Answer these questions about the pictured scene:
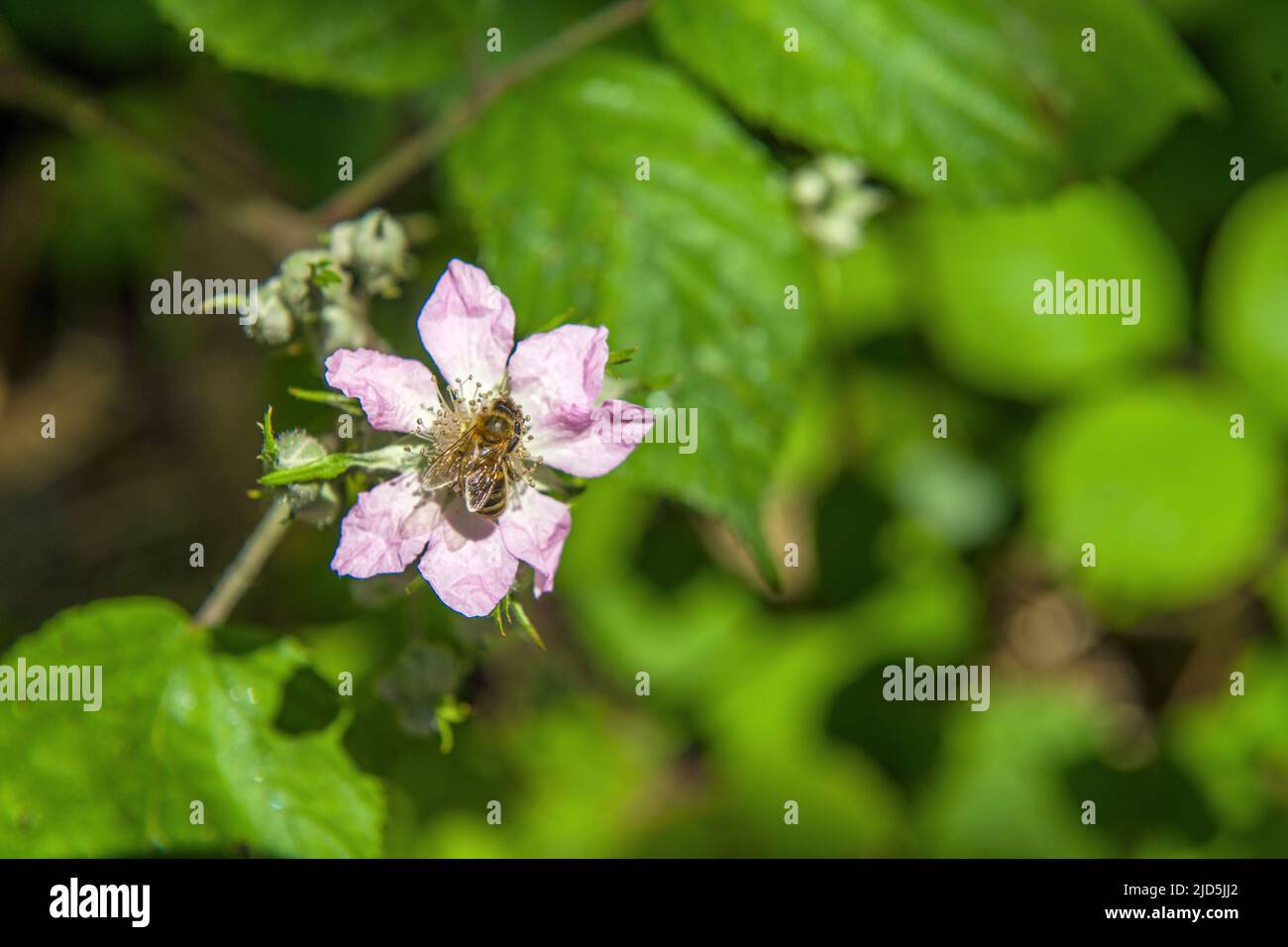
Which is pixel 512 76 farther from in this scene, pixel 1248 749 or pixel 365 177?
pixel 1248 749

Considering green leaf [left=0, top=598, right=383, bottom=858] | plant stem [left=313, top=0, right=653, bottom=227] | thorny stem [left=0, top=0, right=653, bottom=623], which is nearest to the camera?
green leaf [left=0, top=598, right=383, bottom=858]

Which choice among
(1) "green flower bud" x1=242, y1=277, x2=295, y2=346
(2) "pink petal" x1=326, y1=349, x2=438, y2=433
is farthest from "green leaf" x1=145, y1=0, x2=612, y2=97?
(2) "pink petal" x1=326, y1=349, x2=438, y2=433

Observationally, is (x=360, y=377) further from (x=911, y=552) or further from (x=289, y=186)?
(x=911, y=552)

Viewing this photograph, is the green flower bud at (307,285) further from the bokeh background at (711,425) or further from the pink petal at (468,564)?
the pink petal at (468,564)

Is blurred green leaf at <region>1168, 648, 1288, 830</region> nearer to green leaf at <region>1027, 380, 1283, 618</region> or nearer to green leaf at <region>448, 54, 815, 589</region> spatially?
green leaf at <region>1027, 380, 1283, 618</region>

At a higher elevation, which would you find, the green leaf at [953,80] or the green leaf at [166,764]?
the green leaf at [953,80]

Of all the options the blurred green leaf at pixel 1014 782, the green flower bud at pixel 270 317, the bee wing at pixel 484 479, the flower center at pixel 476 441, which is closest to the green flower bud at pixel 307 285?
the green flower bud at pixel 270 317
